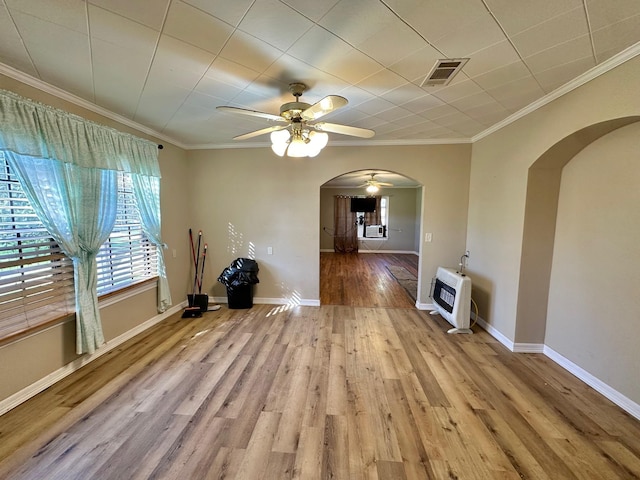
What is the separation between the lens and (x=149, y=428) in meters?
1.78

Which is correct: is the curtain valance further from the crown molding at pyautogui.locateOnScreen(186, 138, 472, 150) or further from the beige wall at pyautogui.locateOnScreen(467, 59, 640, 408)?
the beige wall at pyautogui.locateOnScreen(467, 59, 640, 408)

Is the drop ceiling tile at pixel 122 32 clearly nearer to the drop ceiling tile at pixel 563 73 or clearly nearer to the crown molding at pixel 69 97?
the crown molding at pixel 69 97

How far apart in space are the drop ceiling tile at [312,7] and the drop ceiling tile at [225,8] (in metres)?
0.22

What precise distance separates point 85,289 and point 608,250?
15.1 ft

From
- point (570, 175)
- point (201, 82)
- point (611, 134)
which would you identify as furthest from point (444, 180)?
point (201, 82)

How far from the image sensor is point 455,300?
128 inches

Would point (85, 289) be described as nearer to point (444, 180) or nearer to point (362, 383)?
point (362, 383)

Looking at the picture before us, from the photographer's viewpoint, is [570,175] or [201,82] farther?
[570,175]

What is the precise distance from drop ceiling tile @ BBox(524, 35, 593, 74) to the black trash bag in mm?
3721

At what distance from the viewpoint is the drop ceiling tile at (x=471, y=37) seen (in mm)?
1451

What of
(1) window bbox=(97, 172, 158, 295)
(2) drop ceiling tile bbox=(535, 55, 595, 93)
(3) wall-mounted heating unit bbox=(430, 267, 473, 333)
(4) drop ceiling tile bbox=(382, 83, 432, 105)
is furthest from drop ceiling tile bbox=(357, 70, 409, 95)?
(1) window bbox=(97, 172, 158, 295)

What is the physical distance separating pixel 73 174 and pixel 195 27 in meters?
1.79

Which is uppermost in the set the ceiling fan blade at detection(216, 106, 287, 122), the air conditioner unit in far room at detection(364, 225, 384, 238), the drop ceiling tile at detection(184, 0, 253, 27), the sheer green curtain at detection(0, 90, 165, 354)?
the drop ceiling tile at detection(184, 0, 253, 27)

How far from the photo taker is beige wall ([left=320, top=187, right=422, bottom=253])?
30.8 feet
